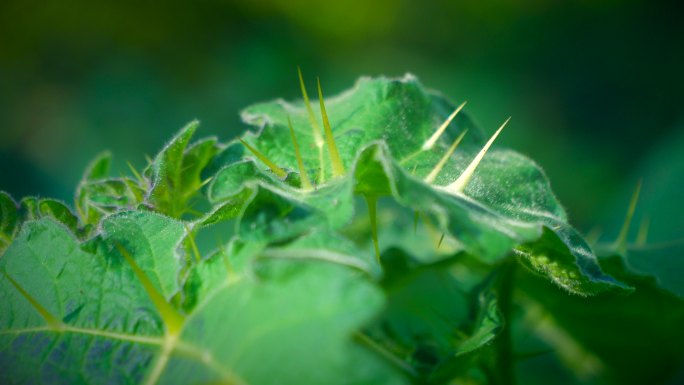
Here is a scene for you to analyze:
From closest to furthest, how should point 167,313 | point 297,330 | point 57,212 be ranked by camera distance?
1. point 297,330
2. point 167,313
3. point 57,212

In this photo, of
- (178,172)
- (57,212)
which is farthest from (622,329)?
(57,212)

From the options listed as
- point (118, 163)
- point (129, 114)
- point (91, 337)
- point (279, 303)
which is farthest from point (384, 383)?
point (129, 114)

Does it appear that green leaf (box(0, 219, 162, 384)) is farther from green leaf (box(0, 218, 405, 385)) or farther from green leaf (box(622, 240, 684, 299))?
green leaf (box(622, 240, 684, 299))

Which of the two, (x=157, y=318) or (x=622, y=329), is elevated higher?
(x=157, y=318)

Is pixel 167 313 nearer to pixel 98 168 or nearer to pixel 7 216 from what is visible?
pixel 7 216

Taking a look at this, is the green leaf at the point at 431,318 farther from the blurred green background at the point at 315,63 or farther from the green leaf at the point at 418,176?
the blurred green background at the point at 315,63

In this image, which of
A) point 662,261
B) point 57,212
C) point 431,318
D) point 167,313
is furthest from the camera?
point 662,261

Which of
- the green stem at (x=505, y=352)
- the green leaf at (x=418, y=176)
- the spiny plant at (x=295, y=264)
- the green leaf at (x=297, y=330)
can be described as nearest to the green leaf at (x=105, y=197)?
the spiny plant at (x=295, y=264)
